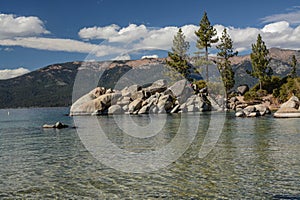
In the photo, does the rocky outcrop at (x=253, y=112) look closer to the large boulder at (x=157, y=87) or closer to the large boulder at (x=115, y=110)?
Answer: the large boulder at (x=157, y=87)

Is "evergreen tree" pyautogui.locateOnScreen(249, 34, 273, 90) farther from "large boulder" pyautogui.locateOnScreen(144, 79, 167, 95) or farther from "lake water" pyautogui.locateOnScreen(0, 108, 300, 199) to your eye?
"lake water" pyautogui.locateOnScreen(0, 108, 300, 199)

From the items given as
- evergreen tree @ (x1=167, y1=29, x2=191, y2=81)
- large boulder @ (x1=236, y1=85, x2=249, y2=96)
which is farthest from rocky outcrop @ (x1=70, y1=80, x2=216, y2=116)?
large boulder @ (x1=236, y1=85, x2=249, y2=96)

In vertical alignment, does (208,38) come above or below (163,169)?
above

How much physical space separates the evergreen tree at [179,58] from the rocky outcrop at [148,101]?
5248 mm

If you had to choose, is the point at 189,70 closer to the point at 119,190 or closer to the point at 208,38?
the point at 208,38

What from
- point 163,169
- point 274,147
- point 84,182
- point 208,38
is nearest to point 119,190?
point 84,182

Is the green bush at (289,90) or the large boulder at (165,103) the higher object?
the green bush at (289,90)

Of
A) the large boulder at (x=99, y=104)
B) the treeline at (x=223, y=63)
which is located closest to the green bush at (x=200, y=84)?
the treeline at (x=223, y=63)

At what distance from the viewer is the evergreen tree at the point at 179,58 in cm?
9038

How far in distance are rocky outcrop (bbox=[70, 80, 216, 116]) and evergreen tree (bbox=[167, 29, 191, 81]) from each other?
5248 millimetres

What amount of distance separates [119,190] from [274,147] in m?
14.4

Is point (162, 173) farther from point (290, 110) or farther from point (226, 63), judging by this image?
point (226, 63)

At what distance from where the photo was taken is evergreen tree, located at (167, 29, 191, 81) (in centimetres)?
9038

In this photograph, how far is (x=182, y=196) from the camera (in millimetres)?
12547
